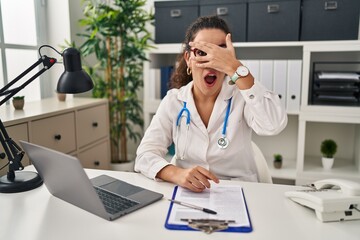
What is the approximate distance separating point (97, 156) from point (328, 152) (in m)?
1.77

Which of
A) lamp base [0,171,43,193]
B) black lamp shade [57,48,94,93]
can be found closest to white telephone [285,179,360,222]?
black lamp shade [57,48,94,93]

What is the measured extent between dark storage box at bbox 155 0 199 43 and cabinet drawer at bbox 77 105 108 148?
0.76m

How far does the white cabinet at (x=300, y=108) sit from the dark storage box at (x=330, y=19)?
0.07m

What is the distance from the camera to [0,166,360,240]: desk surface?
82cm

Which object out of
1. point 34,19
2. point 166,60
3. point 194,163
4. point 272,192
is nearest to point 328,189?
point 272,192

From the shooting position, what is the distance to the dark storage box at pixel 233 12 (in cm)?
240

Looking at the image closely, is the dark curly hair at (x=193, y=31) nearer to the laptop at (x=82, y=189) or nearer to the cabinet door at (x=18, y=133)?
the laptop at (x=82, y=189)

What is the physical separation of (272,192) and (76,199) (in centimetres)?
64

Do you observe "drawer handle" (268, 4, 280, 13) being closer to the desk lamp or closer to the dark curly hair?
the dark curly hair

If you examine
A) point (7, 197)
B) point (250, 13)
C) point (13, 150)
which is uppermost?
point (250, 13)

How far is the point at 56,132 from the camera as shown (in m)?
2.05

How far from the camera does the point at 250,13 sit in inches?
94.0

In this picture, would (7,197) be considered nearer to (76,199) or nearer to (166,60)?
(76,199)

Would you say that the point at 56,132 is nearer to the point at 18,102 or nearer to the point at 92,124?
the point at 18,102
